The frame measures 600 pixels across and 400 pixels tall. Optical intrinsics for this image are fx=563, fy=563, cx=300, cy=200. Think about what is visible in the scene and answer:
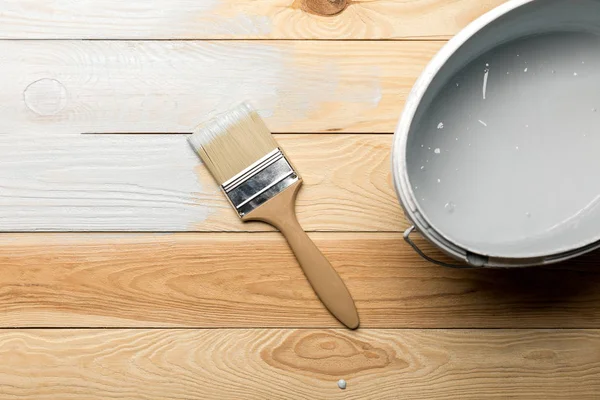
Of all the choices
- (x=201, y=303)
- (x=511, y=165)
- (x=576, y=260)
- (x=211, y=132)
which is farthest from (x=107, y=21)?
(x=576, y=260)

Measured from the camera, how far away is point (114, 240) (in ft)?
2.33

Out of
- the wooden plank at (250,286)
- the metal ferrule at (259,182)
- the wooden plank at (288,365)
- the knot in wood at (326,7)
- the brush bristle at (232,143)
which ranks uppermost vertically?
the knot in wood at (326,7)

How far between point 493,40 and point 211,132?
345 millimetres

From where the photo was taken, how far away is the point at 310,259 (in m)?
0.69

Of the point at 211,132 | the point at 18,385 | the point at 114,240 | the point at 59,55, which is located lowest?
the point at 18,385

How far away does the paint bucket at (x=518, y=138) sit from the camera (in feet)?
2.00

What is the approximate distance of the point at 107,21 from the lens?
0.74m

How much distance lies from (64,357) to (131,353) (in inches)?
3.3

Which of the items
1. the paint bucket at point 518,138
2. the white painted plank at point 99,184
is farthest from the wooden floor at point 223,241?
the paint bucket at point 518,138

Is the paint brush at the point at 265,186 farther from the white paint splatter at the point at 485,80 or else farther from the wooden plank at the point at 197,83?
the white paint splatter at the point at 485,80

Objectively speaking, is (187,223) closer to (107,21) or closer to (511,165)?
(107,21)

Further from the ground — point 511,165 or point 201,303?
point 511,165

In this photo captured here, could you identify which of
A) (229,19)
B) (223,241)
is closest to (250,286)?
(223,241)

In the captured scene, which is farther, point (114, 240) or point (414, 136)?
point (114, 240)
